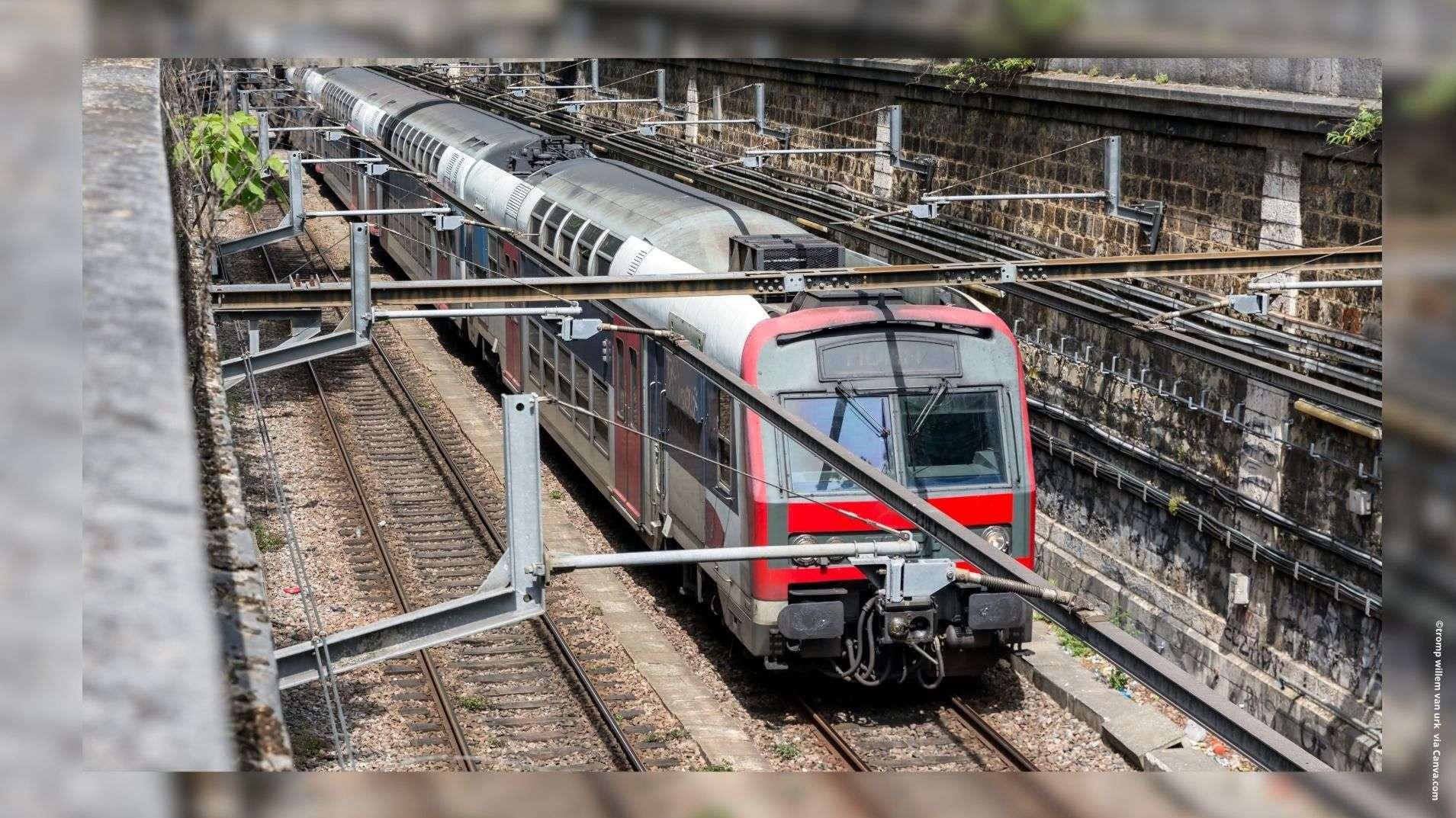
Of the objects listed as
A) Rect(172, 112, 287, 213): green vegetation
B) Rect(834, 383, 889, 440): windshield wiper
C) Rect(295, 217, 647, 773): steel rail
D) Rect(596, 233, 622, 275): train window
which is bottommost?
Rect(295, 217, 647, 773): steel rail

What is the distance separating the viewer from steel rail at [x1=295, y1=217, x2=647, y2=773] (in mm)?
9812

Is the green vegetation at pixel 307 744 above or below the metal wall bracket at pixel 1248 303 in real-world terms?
below

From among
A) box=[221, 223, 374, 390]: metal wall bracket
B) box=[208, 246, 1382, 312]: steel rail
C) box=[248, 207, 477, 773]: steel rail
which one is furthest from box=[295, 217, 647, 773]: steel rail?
box=[221, 223, 374, 390]: metal wall bracket

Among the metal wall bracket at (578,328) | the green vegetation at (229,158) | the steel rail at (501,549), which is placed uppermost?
the green vegetation at (229,158)

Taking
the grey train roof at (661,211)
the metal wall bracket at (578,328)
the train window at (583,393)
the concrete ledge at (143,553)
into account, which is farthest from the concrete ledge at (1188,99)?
the concrete ledge at (143,553)

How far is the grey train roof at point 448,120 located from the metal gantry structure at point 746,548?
8899 mm

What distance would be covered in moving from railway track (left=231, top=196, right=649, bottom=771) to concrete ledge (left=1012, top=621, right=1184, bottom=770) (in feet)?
9.93

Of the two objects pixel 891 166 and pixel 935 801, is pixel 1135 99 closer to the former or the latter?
pixel 891 166

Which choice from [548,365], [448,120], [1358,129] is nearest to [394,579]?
[548,365]

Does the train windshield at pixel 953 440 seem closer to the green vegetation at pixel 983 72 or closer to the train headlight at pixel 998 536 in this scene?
the train headlight at pixel 998 536

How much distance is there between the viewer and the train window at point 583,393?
13.8 m

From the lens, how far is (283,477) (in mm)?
16531

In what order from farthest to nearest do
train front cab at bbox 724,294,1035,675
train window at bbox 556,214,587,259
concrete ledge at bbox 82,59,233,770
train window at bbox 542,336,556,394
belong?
1. train window at bbox 542,336,556,394
2. train window at bbox 556,214,587,259
3. train front cab at bbox 724,294,1035,675
4. concrete ledge at bbox 82,59,233,770

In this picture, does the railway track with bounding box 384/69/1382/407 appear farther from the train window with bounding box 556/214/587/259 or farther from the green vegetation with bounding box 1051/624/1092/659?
the train window with bounding box 556/214/587/259
